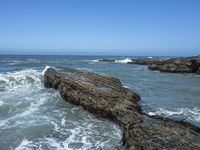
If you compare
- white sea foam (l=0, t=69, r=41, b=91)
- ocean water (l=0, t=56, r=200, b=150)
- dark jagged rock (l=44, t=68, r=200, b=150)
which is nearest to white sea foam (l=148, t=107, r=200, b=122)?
ocean water (l=0, t=56, r=200, b=150)

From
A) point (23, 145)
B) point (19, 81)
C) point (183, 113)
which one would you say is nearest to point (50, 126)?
point (23, 145)

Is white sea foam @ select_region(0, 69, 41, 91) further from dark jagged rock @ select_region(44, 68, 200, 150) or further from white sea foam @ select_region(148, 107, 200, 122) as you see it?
white sea foam @ select_region(148, 107, 200, 122)

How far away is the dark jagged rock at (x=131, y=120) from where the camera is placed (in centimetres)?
712

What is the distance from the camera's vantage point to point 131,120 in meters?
8.96

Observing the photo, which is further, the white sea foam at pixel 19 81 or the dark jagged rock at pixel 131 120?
the white sea foam at pixel 19 81

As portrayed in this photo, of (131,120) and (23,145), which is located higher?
(131,120)

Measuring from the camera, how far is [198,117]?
1226cm

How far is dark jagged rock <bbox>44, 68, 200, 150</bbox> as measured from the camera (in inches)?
281

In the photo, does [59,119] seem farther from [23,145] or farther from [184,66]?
[184,66]

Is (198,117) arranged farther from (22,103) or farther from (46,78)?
(46,78)

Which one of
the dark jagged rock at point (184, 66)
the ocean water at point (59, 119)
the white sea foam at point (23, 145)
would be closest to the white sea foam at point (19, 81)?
the ocean water at point (59, 119)

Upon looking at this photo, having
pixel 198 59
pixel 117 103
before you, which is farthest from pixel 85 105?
pixel 198 59

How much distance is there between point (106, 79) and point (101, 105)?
5.66 metres

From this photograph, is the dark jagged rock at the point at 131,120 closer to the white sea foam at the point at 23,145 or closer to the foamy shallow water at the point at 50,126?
the foamy shallow water at the point at 50,126
